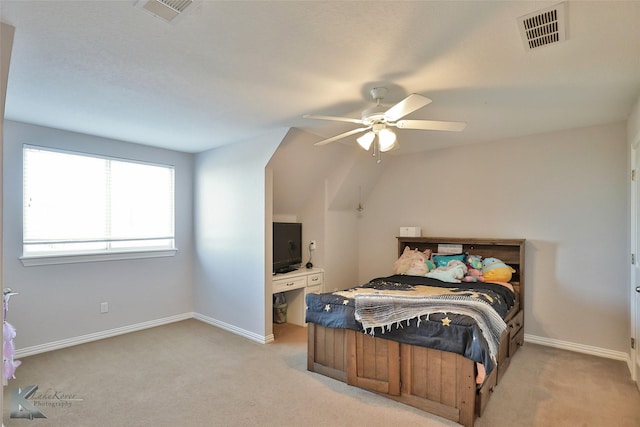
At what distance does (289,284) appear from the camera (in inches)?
163

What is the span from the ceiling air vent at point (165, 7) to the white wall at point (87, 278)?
9.35ft

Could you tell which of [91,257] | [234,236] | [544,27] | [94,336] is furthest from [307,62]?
[94,336]

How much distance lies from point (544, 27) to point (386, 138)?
1123 millimetres

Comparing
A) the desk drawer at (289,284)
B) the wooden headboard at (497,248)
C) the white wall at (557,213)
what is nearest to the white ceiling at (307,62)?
the white wall at (557,213)

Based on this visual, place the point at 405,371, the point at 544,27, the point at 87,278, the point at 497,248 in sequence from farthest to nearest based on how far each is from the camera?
the point at 497,248
the point at 87,278
the point at 405,371
the point at 544,27

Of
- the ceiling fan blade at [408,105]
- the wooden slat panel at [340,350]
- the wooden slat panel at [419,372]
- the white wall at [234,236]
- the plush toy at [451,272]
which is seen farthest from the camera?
the white wall at [234,236]

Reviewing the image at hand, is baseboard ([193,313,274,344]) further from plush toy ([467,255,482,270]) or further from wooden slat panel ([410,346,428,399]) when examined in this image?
plush toy ([467,255,482,270])

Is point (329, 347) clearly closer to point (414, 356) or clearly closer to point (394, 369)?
point (394, 369)

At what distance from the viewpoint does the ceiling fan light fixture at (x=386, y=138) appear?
8.22 feet

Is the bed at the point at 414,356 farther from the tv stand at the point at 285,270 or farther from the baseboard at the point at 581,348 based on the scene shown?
the tv stand at the point at 285,270

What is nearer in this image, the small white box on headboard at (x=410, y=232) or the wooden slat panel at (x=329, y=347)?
the wooden slat panel at (x=329, y=347)

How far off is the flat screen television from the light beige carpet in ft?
3.46

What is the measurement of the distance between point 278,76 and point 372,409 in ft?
8.06

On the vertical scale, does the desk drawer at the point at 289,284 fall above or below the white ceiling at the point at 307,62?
below
